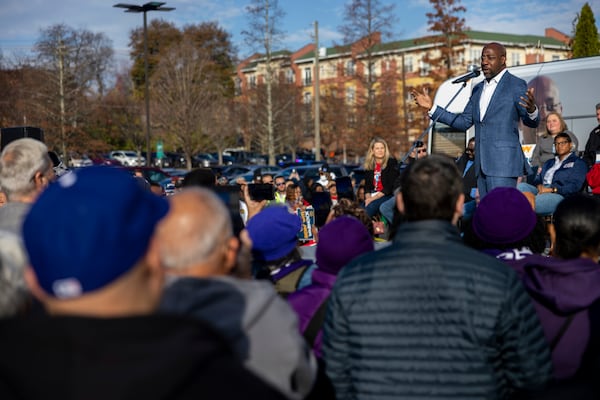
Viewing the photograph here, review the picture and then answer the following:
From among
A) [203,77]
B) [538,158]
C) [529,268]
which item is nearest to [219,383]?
[529,268]

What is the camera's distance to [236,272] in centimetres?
278

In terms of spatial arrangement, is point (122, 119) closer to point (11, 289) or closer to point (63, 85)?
point (63, 85)

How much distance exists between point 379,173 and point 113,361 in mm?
7265

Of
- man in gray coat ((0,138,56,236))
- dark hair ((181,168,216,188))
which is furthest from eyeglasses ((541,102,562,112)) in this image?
man in gray coat ((0,138,56,236))

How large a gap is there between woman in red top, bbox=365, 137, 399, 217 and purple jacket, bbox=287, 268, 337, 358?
16.2ft

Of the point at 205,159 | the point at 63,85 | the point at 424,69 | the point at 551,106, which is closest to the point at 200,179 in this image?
the point at 551,106

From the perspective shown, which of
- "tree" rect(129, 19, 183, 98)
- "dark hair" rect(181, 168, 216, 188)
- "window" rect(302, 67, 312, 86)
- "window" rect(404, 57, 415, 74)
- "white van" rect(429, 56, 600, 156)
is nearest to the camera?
"dark hair" rect(181, 168, 216, 188)

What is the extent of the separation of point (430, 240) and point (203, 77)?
175 feet

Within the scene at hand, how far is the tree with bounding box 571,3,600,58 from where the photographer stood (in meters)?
27.7

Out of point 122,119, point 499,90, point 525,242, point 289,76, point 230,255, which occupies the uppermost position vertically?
point 289,76

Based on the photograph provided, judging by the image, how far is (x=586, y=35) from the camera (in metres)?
27.9

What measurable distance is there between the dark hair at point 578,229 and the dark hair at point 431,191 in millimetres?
707

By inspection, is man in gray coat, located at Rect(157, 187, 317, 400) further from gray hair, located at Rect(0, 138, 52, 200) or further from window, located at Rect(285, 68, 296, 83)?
window, located at Rect(285, 68, 296, 83)

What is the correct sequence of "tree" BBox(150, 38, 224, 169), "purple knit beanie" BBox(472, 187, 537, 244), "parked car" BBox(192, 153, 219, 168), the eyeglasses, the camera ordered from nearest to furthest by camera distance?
"purple knit beanie" BBox(472, 187, 537, 244) < the camera < the eyeglasses < "tree" BBox(150, 38, 224, 169) < "parked car" BBox(192, 153, 219, 168)
